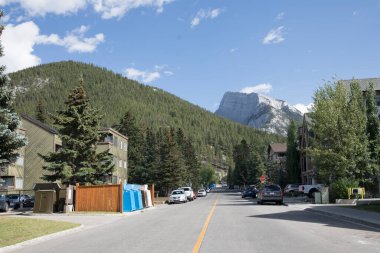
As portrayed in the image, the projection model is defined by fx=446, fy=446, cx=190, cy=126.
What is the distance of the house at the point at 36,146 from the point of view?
2178 inches

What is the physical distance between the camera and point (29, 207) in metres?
40.4

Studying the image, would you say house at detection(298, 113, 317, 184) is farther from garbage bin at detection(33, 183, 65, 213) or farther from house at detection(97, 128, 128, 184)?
garbage bin at detection(33, 183, 65, 213)

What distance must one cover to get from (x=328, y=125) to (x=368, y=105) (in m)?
4.62

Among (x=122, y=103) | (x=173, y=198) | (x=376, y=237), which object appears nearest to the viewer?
(x=376, y=237)

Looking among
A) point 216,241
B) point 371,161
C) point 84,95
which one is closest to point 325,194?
point 371,161

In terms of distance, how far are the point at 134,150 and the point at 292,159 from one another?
30748 millimetres

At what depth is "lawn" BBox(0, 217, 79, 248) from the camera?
13578 millimetres

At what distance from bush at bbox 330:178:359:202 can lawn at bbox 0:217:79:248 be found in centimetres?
2386

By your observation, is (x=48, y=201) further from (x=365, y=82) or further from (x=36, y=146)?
(x=365, y=82)

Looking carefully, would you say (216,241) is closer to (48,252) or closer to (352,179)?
(48,252)

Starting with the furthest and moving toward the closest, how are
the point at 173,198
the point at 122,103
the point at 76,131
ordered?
the point at 122,103 → the point at 173,198 → the point at 76,131

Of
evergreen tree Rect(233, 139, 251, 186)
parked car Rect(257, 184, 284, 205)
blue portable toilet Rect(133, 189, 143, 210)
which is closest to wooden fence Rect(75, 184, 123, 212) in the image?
blue portable toilet Rect(133, 189, 143, 210)

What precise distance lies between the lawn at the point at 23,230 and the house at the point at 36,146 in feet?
128

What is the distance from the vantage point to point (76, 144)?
34375 millimetres
